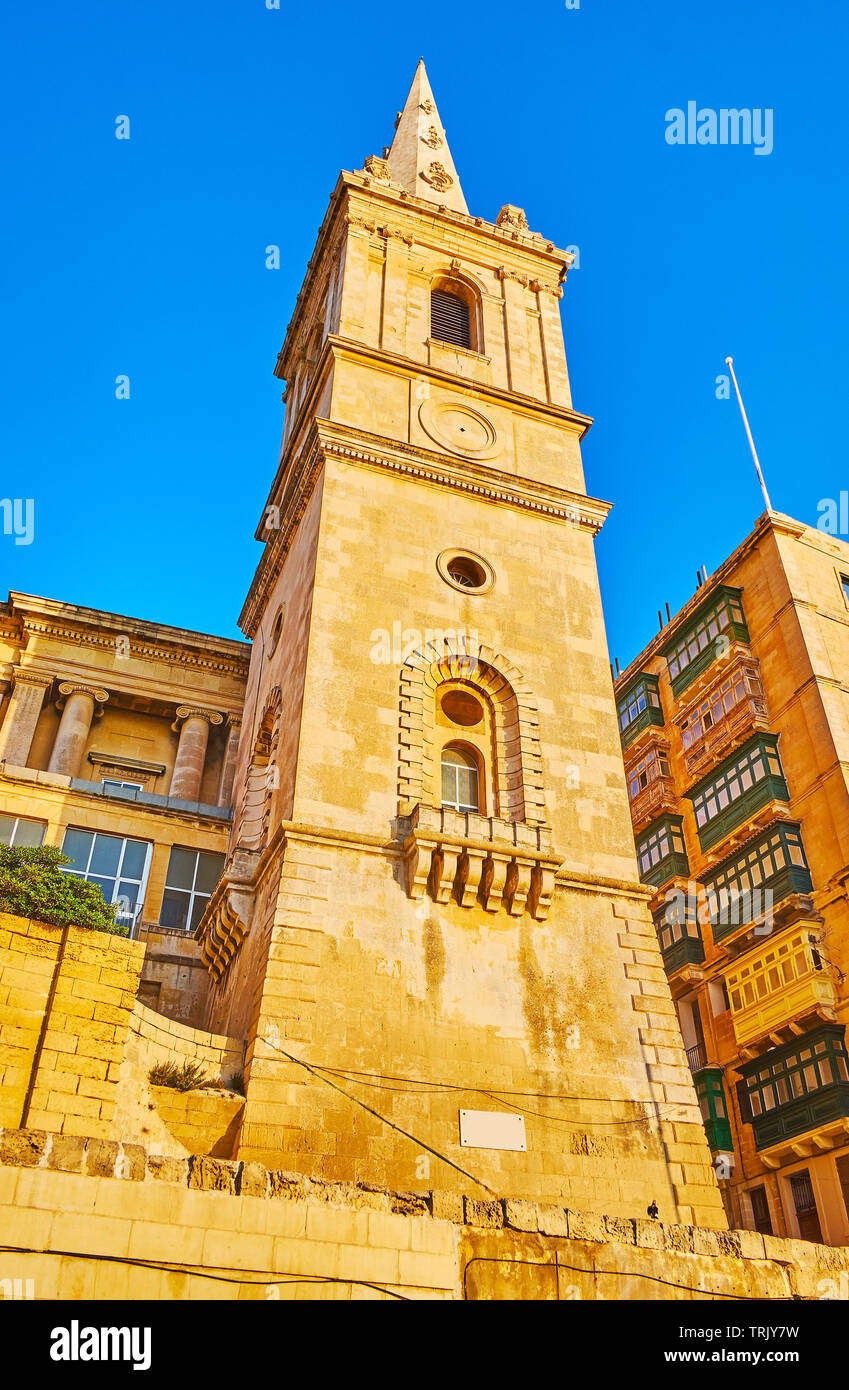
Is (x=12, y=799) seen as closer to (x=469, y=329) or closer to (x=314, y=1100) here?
(x=314, y=1100)

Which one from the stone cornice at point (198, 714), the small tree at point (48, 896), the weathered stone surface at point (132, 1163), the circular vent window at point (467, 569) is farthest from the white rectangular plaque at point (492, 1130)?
the stone cornice at point (198, 714)

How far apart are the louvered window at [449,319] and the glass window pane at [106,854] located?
17039 millimetres

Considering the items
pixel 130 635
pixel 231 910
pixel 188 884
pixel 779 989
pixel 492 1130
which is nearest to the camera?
pixel 492 1130

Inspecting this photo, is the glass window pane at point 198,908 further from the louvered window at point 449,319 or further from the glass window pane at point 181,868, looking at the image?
the louvered window at point 449,319

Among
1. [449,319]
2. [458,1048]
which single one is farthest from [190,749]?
[458,1048]

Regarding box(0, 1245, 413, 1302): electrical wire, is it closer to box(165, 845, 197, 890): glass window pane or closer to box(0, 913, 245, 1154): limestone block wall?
box(0, 913, 245, 1154): limestone block wall

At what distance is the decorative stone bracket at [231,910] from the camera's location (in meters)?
21.9

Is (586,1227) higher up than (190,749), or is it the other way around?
(190,749)

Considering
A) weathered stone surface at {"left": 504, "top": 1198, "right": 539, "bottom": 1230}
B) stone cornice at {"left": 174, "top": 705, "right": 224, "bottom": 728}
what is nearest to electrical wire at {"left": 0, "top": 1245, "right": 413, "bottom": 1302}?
weathered stone surface at {"left": 504, "top": 1198, "right": 539, "bottom": 1230}

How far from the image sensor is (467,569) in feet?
87.4

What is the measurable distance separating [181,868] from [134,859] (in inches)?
49.8

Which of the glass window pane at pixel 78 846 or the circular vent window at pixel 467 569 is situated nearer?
the circular vent window at pixel 467 569

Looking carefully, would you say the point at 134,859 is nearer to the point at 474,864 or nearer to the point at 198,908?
the point at 198,908

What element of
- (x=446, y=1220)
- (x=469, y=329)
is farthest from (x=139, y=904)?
(x=469, y=329)
